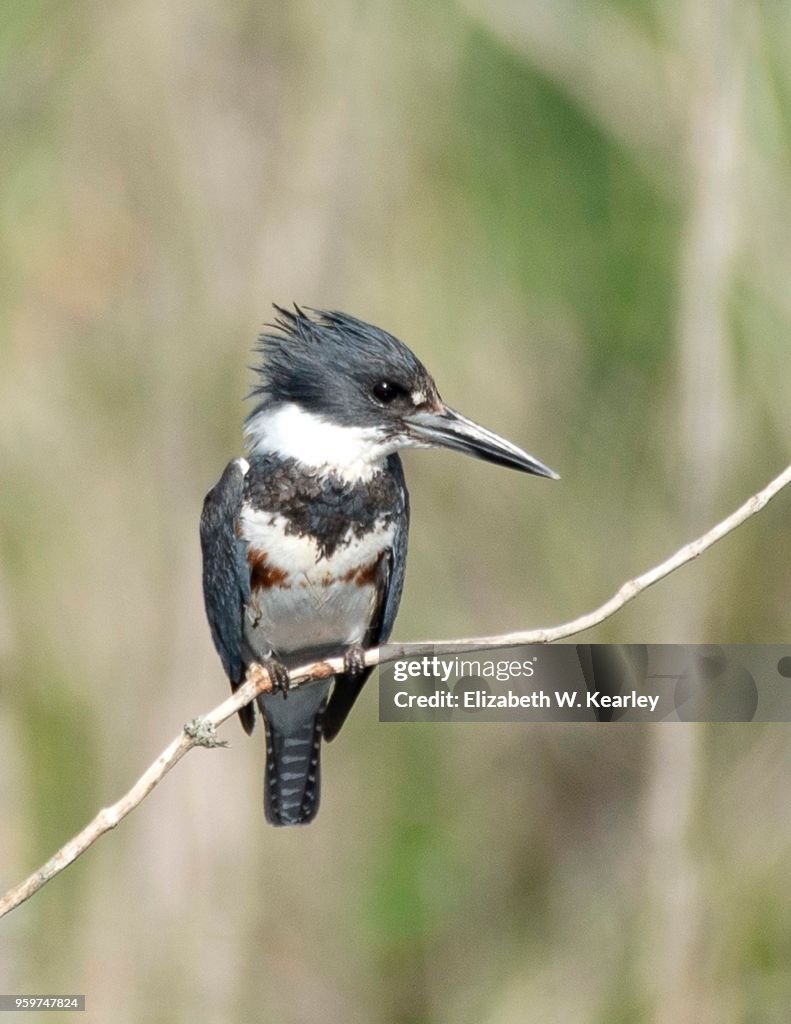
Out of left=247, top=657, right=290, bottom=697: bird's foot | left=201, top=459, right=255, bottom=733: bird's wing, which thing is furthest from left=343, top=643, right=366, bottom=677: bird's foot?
left=201, top=459, right=255, bottom=733: bird's wing

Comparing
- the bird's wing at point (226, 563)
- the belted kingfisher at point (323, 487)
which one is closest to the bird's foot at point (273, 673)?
the belted kingfisher at point (323, 487)

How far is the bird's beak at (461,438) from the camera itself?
3189 mm

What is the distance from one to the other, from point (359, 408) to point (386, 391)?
0.08m

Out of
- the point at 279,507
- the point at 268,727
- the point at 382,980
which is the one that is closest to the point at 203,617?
the point at 268,727

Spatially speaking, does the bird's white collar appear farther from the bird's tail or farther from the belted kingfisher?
the bird's tail

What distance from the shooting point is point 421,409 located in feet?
10.7

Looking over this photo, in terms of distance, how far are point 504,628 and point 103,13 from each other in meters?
2.09

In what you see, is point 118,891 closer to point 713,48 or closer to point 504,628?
point 504,628

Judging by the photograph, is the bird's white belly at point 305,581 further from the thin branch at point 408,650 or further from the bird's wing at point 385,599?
the thin branch at point 408,650

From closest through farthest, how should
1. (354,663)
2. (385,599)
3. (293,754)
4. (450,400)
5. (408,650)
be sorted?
(408,650) → (354,663) → (385,599) → (293,754) → (450,400)

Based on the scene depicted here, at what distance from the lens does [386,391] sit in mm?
3250

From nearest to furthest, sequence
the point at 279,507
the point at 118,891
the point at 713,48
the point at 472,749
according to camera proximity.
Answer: the point at 279,507 < the point at 713,48 < the point at 118,891 < the point at 472,749

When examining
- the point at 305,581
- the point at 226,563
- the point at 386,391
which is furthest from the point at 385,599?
the point at 386,391

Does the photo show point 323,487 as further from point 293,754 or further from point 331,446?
point 293,754
